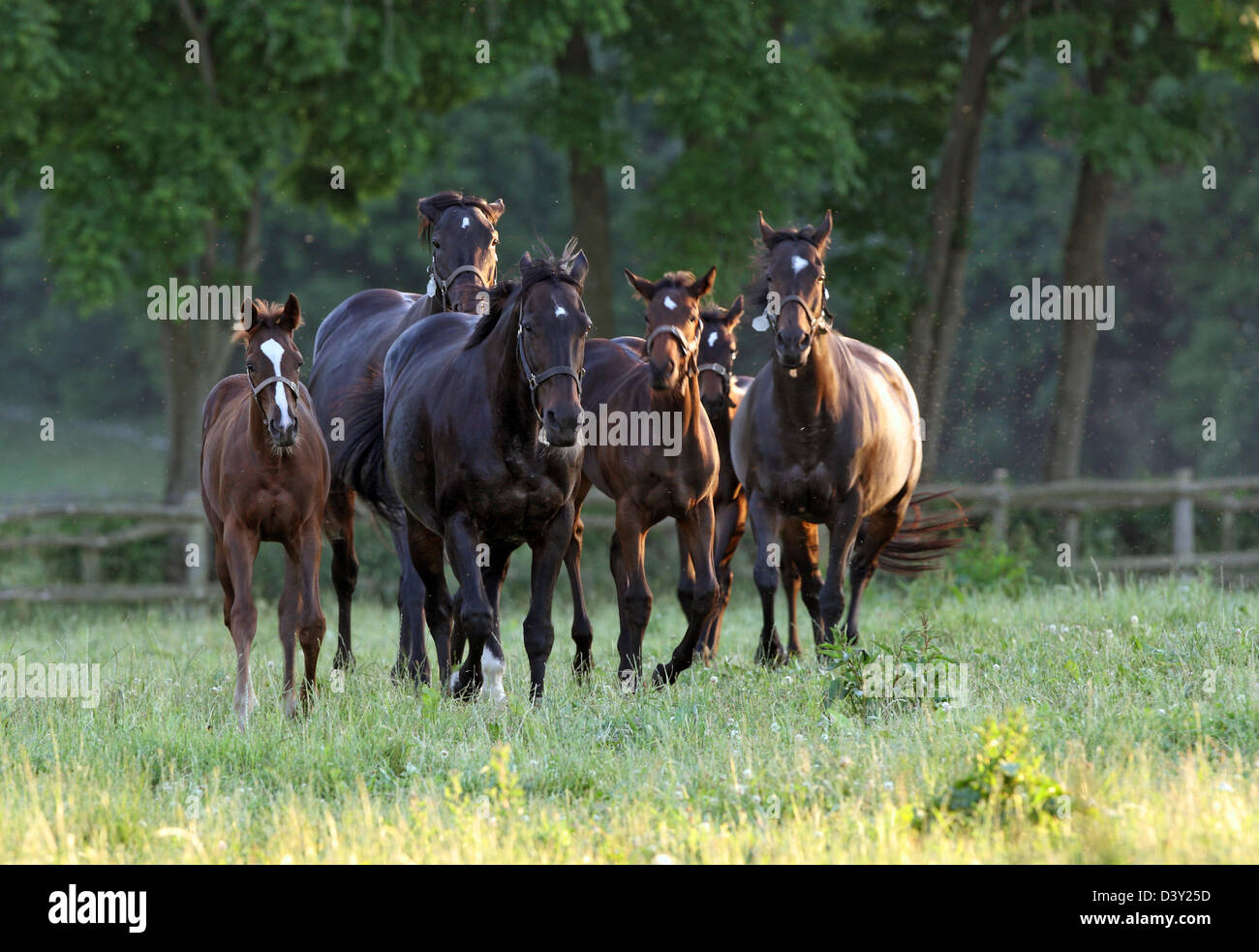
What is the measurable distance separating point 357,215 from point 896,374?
9.26 metres

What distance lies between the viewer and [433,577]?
26.5 ft

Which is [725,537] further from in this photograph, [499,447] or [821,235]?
[499,447]

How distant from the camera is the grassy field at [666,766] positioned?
4.60m

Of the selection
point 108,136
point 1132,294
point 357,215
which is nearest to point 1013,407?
point 1132,294

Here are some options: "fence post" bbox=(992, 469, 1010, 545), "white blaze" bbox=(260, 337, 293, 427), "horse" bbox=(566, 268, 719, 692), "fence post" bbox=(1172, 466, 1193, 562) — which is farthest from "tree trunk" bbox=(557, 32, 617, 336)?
"white blaze" bbox=(260, 337, 293, 427)

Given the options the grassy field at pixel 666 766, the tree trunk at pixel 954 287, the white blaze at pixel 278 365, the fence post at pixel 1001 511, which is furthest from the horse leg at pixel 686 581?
the tree trunk at pixel 954 287

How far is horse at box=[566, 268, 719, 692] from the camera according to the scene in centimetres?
760

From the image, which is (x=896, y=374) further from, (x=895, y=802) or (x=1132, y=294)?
(x=1132, y=294)

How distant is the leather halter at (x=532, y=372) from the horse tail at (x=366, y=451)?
1.64 m

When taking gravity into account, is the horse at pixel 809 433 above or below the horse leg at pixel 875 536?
above

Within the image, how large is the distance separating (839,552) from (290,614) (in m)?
3.16

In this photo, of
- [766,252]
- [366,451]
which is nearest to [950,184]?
[766,252]

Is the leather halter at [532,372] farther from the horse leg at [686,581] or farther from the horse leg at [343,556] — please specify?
the horse leg at [343,556]

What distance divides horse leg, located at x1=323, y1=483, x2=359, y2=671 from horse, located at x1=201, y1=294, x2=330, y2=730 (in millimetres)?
1734
